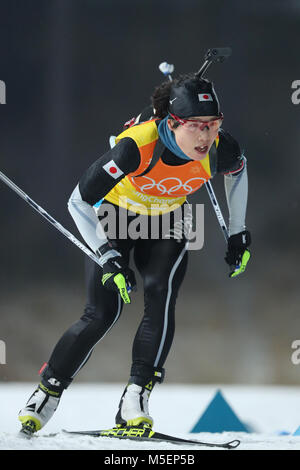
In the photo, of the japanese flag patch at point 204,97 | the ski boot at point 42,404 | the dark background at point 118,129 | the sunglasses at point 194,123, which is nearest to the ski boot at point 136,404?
the ski boot at point 42,404

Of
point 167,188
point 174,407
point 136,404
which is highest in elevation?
point 167,188

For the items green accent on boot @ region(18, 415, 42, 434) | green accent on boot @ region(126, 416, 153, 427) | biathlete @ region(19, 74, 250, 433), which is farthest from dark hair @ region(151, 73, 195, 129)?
green accent on boot @ region(18, 415, 42, 434)

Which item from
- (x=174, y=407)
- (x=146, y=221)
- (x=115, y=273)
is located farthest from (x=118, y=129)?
(x=115, y=273)

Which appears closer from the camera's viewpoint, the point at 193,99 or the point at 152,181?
the point at 193,99

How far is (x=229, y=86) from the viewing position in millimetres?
5156

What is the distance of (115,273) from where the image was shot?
2465mm

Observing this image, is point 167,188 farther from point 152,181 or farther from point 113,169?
point 113,169

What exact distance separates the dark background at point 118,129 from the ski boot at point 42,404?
257cm

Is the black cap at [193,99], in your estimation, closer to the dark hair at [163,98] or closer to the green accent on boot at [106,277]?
the dark hair at [163,98]

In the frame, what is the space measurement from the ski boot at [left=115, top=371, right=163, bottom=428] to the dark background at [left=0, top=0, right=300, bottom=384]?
2.72m

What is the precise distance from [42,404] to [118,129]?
9.95 ft

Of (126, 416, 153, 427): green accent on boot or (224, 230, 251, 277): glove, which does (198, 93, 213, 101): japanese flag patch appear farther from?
(126, 416, 153, 427): green accent on boot

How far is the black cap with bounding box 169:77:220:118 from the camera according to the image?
241 cm

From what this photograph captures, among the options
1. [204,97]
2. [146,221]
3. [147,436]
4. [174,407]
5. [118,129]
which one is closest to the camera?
[147,436]
